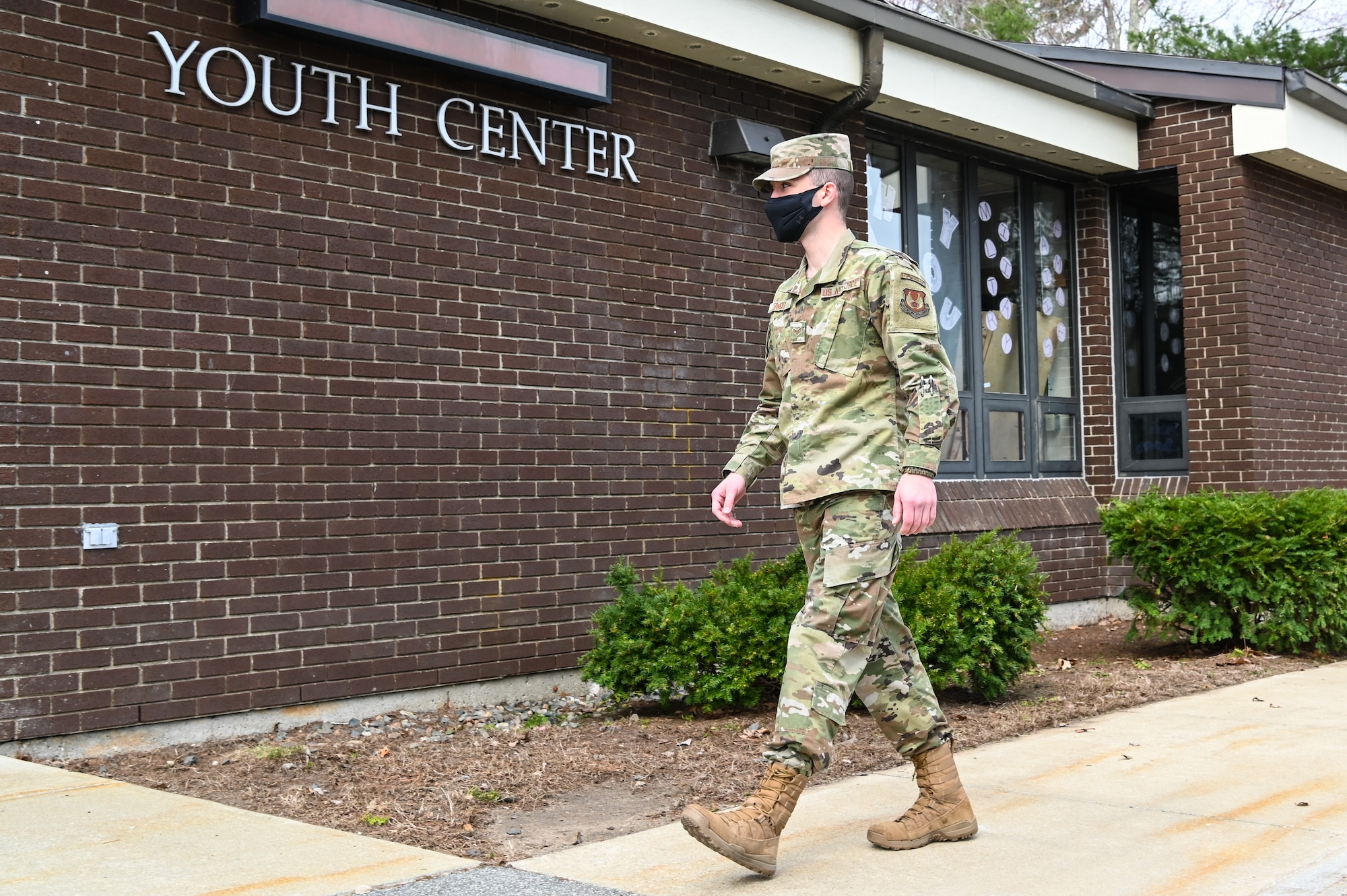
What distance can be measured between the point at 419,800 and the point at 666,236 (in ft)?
14.2

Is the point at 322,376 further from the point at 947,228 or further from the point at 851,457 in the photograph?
the point at 947,228

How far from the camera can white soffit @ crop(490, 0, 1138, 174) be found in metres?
7.74

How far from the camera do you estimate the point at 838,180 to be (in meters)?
4.20

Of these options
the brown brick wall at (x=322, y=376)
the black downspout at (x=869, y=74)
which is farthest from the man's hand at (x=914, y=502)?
the black downspout at (x=869, y=74)

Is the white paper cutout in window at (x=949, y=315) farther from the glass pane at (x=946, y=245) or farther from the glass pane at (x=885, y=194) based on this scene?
the glass pane at (x=885, y=194)

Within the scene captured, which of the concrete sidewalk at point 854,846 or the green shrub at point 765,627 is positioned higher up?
the green shrub at point 765,627

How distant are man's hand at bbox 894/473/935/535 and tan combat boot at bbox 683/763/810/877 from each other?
2.51 ft

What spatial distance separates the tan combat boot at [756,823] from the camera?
11.6ft

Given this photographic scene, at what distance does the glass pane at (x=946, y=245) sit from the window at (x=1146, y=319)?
1.97m

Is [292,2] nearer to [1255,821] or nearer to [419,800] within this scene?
[419,800]

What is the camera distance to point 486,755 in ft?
18.8

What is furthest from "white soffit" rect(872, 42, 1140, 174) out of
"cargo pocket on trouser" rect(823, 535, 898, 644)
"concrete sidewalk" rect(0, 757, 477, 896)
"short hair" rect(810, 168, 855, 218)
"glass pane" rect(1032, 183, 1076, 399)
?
"concrete sidewalk" rect(0, 757, 477, 896)

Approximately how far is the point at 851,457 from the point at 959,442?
6.82 meters

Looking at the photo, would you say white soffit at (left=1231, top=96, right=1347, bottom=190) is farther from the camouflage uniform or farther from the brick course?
the camouflage uniform
